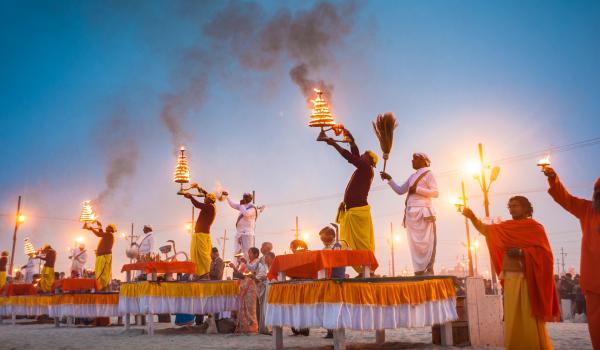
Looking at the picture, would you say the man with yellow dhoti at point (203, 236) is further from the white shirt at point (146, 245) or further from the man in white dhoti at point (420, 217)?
the man in white dhoti at point (420, 217)

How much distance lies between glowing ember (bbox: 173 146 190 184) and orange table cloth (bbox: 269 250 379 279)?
568cm

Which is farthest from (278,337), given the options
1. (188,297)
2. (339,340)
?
(188,297)

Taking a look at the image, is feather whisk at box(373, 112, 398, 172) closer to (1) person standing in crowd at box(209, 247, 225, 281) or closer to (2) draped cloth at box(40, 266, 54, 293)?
(1) person standing in crowd at box(209, 247, 225, 281)

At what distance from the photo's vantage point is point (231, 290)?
12.8 m

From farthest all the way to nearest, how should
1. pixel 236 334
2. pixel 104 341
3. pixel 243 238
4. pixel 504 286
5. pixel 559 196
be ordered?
pixel 243 238
pixel 236 334
pixel 104 341
pixel 504 286
pixel 559 196

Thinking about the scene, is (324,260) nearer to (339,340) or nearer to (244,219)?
(339,340)

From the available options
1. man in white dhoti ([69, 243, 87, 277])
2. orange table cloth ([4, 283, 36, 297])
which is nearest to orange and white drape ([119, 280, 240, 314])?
man in white dhoti ([69, 243, 87, 277])

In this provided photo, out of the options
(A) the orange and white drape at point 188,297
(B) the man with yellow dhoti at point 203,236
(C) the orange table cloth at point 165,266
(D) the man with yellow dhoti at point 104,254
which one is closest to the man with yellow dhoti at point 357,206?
(A) the orange and white drape at point 188,297

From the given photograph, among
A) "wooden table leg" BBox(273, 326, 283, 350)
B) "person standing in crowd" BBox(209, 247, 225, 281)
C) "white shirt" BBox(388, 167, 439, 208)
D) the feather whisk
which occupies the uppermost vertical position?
the feather whisk

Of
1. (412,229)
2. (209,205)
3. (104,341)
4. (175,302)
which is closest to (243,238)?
(209,205)

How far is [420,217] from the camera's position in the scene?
8969 mm

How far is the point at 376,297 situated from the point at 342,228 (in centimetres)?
192

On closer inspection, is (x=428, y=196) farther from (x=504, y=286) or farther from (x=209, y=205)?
(x=209, y=205)

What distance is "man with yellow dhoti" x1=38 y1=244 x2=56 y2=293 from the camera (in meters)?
19.7
